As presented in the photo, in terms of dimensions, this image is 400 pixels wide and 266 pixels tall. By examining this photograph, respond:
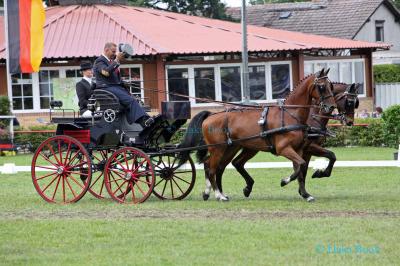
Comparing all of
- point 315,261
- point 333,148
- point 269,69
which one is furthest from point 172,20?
point 315,261

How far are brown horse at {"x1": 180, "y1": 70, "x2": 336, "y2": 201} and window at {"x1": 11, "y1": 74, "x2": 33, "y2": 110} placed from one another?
2119 centimetres

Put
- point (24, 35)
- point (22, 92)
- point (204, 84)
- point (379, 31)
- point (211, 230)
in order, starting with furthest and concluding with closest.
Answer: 1. point (379, 31)
2. point (204, 84)
3. point (22, 92)
4. point (24, 35)
5. point (211, 230)

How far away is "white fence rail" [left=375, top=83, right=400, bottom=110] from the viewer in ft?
144

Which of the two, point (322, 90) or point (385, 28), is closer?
point (322, 90)

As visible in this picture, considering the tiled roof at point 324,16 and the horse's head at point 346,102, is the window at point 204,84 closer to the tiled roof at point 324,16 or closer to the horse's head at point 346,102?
the tiled roof at point 324,16

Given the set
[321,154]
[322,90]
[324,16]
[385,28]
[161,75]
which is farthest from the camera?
[385,28]

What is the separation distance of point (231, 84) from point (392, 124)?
13123 mm

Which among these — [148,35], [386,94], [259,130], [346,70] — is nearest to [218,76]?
[148,35]

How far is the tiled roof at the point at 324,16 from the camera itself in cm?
5325

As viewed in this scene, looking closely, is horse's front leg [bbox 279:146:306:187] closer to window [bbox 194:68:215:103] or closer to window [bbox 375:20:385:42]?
window [bbox 194:68:215:103]

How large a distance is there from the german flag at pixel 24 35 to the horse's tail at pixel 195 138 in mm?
2774

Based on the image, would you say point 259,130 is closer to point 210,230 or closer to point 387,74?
point 210,230

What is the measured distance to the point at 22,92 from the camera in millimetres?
35562

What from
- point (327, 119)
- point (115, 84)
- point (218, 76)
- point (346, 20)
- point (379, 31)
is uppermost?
point (346, 20)
